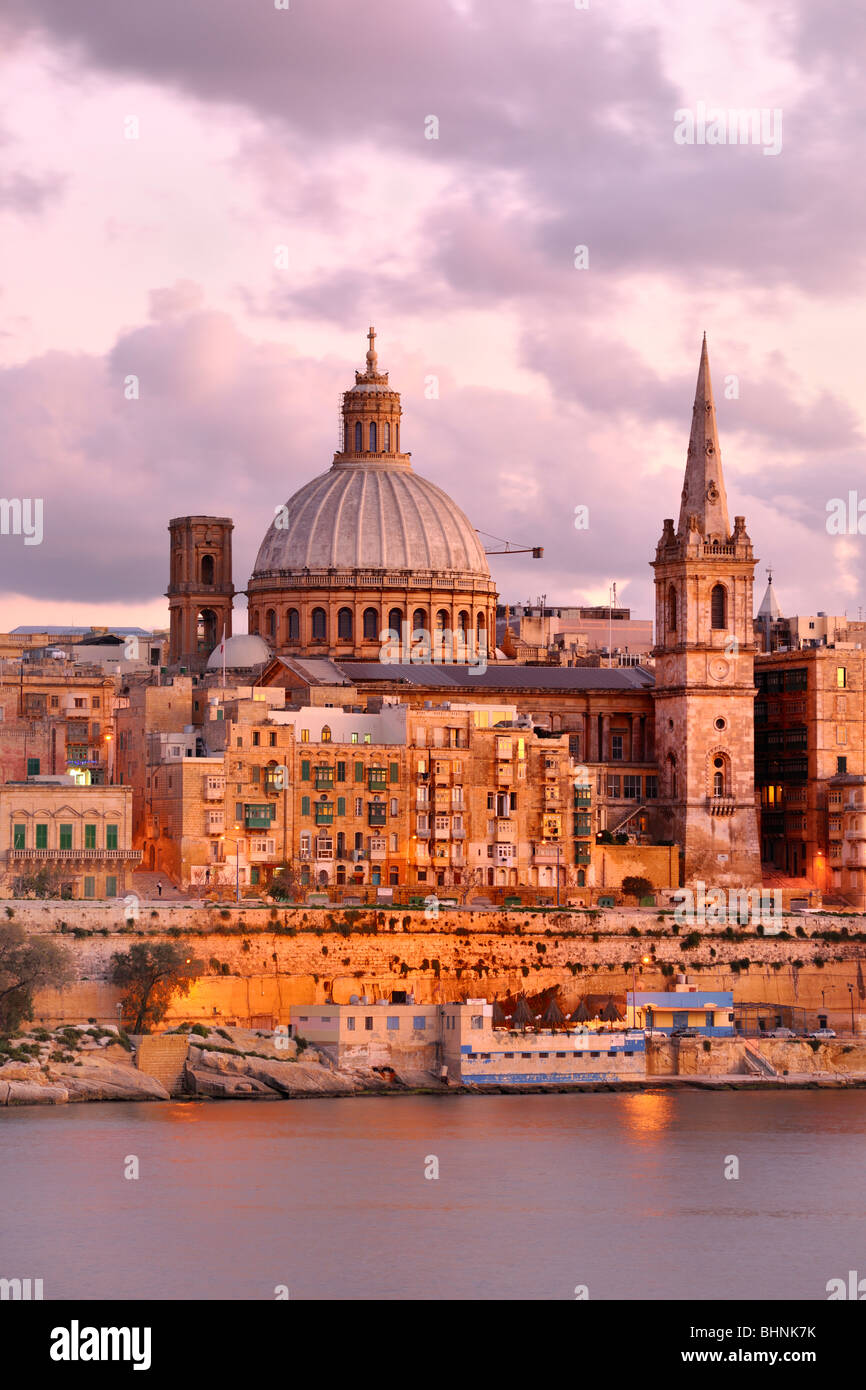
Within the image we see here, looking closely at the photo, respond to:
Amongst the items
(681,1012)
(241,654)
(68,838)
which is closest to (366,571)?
(241,654)

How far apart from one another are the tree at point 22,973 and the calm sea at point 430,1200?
18.3 ft

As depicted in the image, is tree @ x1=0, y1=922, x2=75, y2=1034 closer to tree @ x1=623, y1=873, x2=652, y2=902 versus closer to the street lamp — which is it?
the street lamp

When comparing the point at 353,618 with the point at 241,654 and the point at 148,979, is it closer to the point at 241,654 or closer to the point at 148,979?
the point at 241,654

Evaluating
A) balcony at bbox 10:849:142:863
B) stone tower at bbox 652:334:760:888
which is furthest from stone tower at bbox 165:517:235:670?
balcony at bbox 10:849:142:863

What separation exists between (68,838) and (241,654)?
54.4ft

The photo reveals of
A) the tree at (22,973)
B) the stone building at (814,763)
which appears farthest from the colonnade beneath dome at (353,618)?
the tree at (22,973)

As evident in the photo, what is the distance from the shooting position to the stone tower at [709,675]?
3455 inches

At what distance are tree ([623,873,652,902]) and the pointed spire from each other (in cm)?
1035

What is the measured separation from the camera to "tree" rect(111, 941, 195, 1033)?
232 feet

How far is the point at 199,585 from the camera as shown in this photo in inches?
3799

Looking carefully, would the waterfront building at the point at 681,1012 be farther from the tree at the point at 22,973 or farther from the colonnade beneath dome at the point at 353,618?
the colonnade beneath dome at the point at 353,618
